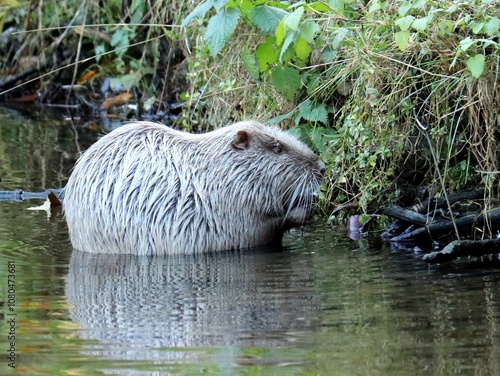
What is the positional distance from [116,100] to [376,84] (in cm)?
615

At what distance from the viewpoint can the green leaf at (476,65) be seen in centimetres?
491

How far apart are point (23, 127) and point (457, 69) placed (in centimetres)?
614

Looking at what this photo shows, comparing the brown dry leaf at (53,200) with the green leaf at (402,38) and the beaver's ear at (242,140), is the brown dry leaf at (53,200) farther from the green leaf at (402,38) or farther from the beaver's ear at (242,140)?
the green leaf at (402,38)

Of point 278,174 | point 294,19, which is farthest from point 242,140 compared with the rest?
point 294,19

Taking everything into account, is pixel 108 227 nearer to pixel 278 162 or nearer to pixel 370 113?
pixel 278 162

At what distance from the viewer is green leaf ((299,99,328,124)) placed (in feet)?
21.6

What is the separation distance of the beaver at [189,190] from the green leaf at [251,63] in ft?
1.71

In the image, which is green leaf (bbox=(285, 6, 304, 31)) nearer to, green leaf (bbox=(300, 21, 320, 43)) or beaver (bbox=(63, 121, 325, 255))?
green leaf (bbox=(300, 21, 320, 43))

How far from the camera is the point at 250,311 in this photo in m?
4.41

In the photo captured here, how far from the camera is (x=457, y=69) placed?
566cm

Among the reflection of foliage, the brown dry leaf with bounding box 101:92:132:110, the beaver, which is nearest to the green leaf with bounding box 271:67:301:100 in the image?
the beaver

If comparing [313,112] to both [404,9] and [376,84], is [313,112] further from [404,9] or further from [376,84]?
[404,9]

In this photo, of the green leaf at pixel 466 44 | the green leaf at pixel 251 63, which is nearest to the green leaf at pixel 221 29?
the green leaf at pixel 251 63

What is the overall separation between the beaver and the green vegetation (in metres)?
0.30
